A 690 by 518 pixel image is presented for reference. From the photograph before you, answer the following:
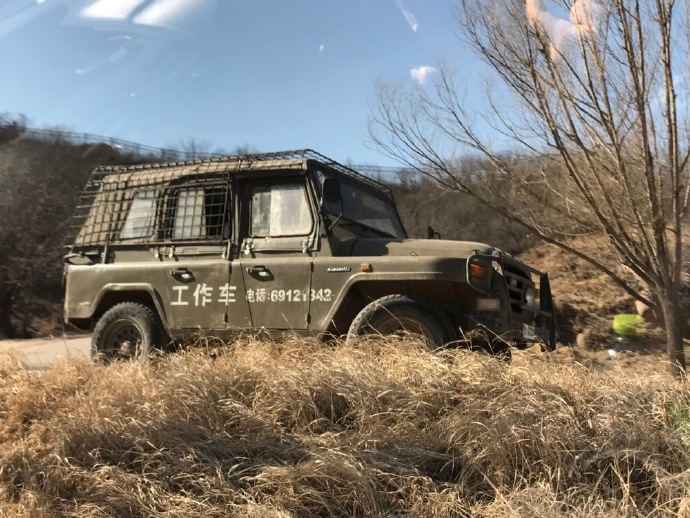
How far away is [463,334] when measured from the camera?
16.5 ft

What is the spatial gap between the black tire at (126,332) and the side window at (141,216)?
2.50 feet

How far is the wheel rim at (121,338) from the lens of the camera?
6.23 meters

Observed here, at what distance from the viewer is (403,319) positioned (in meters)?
5.06

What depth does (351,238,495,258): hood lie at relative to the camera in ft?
17.7

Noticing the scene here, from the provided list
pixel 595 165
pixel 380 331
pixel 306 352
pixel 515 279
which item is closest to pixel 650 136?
pixel 595 165

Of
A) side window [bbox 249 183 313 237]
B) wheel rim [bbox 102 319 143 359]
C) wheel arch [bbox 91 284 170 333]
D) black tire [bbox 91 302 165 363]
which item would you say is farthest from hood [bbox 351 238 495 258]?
wheel rim [bbox 102 319 143 359]

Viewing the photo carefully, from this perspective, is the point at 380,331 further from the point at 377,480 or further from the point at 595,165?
the point at 595,165

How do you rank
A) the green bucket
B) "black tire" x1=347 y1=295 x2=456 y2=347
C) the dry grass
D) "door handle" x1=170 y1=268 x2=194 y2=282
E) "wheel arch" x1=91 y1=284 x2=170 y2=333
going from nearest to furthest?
the dry grass, "black tire" x1=347 y1=295 x2=456 y2=347, "door handle" x1=170 y1=268 x2=194 y2=282, "wheel arch" x1=91 y1=284 x2=170 y2=333, the green bucket

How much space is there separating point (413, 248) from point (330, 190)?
3.07 ft

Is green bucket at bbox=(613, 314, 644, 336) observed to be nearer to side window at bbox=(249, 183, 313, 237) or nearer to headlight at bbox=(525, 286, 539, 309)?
headlight at bbox=(525, 286, 539, 309)

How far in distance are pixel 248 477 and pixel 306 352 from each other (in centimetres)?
169

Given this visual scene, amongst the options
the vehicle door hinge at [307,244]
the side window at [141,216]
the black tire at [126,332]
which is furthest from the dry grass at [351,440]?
the side window at [141,216]

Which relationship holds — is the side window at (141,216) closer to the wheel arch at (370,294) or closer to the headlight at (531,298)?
the wheel arch at (370,294)

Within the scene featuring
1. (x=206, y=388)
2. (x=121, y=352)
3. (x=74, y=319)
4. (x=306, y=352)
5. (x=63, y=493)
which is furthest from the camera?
(x=74, y=319)
